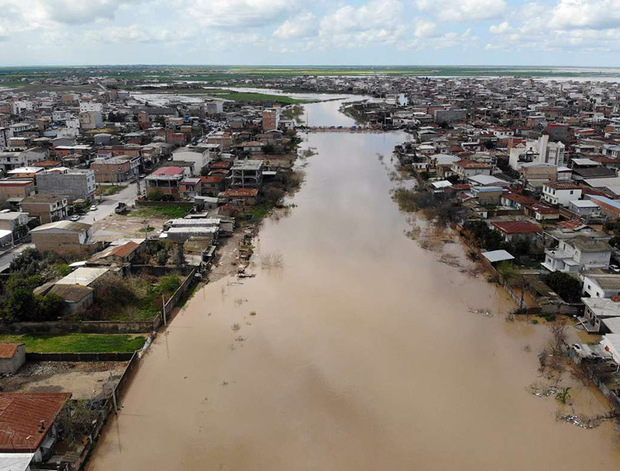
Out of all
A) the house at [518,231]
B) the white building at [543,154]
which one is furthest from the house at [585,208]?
the white building at [543,154]

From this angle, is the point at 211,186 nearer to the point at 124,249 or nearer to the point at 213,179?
the point at 213,179

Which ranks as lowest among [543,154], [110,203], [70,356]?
[70,356]

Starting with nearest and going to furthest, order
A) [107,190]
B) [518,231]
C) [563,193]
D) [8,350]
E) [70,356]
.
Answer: [8,350] < [70,356] < [518,231] < [563,193] < [107,190]

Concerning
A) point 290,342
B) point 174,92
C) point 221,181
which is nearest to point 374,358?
point 290,342

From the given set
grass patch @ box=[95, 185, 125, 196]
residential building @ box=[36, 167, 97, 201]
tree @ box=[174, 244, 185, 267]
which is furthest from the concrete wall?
tree @ box=[174, 244, 185, 267]

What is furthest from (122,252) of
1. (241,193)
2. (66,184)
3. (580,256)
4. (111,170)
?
(580,256)

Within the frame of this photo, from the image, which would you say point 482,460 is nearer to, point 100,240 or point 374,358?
point 374,358

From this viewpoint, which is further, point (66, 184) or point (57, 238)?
point (66, 184)
